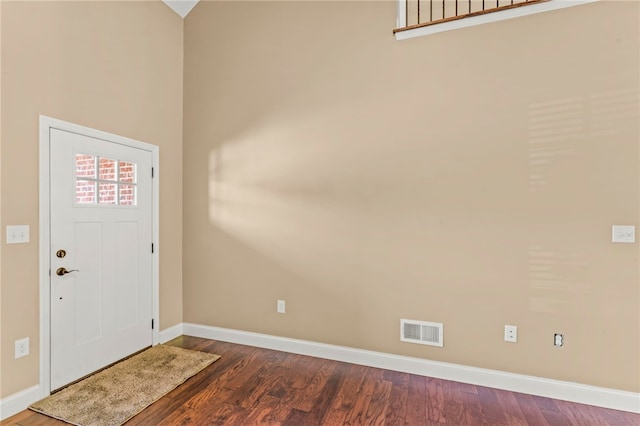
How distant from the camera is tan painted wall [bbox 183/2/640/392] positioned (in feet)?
7.50

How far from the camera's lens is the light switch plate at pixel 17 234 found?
7.14 ft

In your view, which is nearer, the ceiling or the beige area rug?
the beige area rug

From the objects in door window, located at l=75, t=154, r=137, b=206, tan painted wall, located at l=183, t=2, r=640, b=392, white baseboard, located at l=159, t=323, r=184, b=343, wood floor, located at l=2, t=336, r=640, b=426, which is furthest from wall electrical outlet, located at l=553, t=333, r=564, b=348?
door window, located at l=75, t=154, r=137, b=206

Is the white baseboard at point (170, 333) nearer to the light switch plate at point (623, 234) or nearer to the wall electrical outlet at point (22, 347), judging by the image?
the wall electrical outlet at point (22, 347)

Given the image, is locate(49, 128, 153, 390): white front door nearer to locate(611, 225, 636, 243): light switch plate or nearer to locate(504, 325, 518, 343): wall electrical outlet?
locate(504, 325, 518, 343): wall electrical outlet

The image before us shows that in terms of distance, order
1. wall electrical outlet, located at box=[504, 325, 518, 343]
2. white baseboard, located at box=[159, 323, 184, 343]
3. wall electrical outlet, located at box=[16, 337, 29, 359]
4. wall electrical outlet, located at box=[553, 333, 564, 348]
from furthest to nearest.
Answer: white baseboard, located at box=[159, 323, 184, 343] → wall electrical outlet, located at box=[504, 325, 518, 343] → wall electrical outlet, located at box=[553, 333, 564, 348] → wall electrical outlet, located at box=[16, 337, 29, 359]

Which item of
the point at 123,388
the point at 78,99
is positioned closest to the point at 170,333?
the point at 123,388

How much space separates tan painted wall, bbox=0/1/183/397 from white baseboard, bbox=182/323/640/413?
1.02 meters

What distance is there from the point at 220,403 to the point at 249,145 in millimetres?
2297

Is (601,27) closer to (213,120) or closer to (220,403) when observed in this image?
(213,120)

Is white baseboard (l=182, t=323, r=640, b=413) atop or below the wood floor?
atop

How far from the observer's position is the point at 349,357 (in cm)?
292

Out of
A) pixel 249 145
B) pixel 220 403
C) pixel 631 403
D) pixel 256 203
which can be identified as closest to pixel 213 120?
pixel 249 145

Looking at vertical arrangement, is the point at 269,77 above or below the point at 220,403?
above
